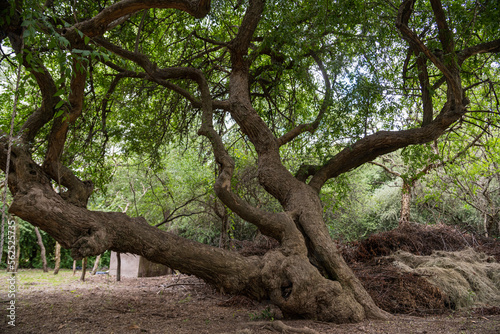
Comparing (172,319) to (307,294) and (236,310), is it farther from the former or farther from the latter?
(307,294)

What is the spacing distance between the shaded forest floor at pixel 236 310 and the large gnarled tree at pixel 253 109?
0.44 m

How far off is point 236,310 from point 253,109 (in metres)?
3.05

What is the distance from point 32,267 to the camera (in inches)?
566

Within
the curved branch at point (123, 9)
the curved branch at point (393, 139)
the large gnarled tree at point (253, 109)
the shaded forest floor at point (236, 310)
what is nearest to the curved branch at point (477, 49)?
the large gnarled tree at point (253, 109)

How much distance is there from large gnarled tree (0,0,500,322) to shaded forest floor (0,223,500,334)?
0.44m

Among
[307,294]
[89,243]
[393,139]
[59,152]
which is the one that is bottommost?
[307,294]

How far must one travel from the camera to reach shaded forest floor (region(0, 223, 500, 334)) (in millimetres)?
3422

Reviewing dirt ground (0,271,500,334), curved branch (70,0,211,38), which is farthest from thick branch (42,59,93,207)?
dirt ground (0,271,500,334)

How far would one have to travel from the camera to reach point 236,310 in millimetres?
4785

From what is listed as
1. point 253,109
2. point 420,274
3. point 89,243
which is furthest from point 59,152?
point 420,274

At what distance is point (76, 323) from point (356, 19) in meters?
5.28

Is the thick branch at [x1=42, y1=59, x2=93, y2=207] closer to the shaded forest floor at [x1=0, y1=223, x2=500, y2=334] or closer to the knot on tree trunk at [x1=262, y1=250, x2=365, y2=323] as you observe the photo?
the shaded forest floor at [x1=0, y1=223, x2=500, y2=334]

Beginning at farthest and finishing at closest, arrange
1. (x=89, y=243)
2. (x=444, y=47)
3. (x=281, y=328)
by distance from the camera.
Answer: (x=444, y=47) → (x=281, y=328) → (x=89, y=243)

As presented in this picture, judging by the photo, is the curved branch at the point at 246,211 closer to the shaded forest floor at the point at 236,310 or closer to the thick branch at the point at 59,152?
the shaded forest floor at the point at 236,310
